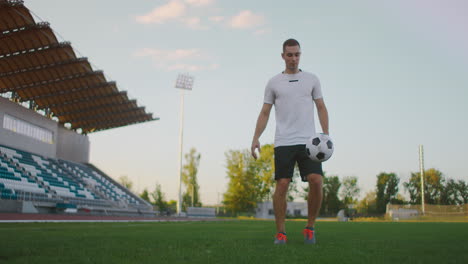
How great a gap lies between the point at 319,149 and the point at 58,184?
2694cm

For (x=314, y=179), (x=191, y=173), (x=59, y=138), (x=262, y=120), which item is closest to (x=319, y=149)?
(x=314, y=179)

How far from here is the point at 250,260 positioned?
3.00m

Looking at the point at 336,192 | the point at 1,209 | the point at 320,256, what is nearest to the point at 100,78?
the point at 1,209

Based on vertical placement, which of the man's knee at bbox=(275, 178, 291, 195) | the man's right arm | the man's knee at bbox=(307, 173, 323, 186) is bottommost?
the man's knee at bbox=(275, 178, 291, 195)

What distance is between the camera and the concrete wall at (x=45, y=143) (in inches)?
1079

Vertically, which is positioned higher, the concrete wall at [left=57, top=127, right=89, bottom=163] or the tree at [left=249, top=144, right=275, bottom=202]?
the concrete wall at [left=57, top=127, right=89, bottom=163]

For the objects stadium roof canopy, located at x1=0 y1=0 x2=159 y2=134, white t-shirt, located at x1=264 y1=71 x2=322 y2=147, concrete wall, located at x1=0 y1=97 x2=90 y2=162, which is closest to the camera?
white t-shirt, located at x1=264 y1=71 x2=322 y2=147

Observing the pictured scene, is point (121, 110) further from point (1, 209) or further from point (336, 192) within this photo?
point (336, 192)

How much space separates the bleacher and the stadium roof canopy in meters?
3.98

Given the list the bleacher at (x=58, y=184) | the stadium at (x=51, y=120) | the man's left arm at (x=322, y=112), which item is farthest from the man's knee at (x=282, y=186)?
the bleacher at (x=58, y=184)

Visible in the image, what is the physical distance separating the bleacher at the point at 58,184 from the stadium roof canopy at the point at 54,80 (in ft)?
13.1

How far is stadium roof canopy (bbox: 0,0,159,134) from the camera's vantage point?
20.3 metres

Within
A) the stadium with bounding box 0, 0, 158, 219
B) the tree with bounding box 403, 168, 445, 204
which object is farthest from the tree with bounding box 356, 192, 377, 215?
the stadium with bounding box 0, 0, 158, 219

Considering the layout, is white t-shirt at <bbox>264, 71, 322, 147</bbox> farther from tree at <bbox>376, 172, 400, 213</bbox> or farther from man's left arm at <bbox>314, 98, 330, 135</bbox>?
tree at <bbox>376, 172, 400, 213</bbox>
